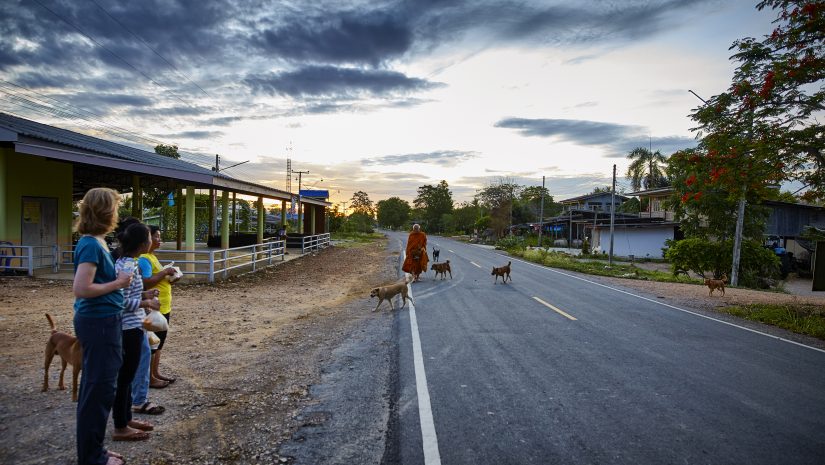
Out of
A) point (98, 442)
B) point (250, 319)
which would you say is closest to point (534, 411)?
point (98, 442)

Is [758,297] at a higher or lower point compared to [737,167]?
lower

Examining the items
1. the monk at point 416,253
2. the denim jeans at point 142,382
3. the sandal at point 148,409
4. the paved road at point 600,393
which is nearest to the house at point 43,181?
the monk at point 416,253

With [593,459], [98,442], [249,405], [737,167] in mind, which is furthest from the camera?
[737,167]

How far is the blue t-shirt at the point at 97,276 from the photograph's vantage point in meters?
3.02

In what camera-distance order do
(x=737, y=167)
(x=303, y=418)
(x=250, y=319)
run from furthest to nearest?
(x=737, y=167), (x=250, y=319), (x=303, y=418)

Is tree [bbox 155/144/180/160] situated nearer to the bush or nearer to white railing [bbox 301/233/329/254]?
white railing [bbox 301/233/329/254]

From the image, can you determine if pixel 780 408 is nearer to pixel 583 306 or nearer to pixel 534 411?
pixel 534 411

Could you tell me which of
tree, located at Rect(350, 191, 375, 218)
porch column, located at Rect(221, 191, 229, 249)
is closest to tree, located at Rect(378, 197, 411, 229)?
tree, located at Rect(350, 191, 375, 218)

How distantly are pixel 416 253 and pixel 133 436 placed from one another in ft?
37.7

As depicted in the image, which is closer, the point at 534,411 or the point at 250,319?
the point at 534,411

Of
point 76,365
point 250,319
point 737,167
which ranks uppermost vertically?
point 737,167

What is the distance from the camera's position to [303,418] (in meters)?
4.13

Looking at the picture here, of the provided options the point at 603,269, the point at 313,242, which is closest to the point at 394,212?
the point at 313,242

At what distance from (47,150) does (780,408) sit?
1655 centimetres
